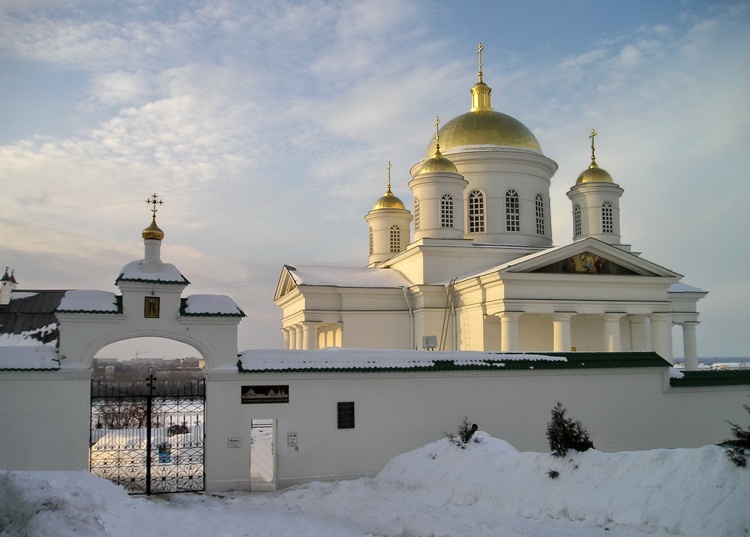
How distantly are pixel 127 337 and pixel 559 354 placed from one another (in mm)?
8528

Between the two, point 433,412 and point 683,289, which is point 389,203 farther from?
point 433,412

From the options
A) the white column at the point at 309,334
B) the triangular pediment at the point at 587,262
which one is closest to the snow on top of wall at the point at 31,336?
the white column at the point at 309,334

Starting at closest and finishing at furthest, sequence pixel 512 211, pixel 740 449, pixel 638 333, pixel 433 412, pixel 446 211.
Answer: pixel 740 449 < pixel 433 412 < pixel 638 333 < pixel 446 211 < pixel 512 211

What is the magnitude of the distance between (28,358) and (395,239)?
21.2 meters

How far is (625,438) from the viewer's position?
46.0ft

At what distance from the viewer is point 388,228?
31000mm

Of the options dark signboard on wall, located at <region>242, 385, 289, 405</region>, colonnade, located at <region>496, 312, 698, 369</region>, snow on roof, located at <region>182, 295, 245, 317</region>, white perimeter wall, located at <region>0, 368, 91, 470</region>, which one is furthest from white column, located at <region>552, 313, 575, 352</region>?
white perimeter wall, located at <region>0, 368, 91, 470</region>

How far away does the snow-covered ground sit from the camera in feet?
23.3

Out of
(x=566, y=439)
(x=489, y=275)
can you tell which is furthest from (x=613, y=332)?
A: (x=566, y=439)

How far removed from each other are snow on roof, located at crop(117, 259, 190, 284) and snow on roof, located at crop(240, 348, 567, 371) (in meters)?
1.83

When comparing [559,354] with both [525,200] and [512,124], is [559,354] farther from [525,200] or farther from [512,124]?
[512,124]

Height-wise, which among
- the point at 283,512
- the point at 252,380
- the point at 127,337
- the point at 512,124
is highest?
the point at 512,124

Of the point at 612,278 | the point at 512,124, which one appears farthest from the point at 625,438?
the point at 512,124

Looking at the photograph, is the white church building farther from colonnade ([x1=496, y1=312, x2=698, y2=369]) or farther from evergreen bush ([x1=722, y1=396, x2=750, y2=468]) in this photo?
evergreen bush ([x1=722, y1=396, x2=750, y2=468])
